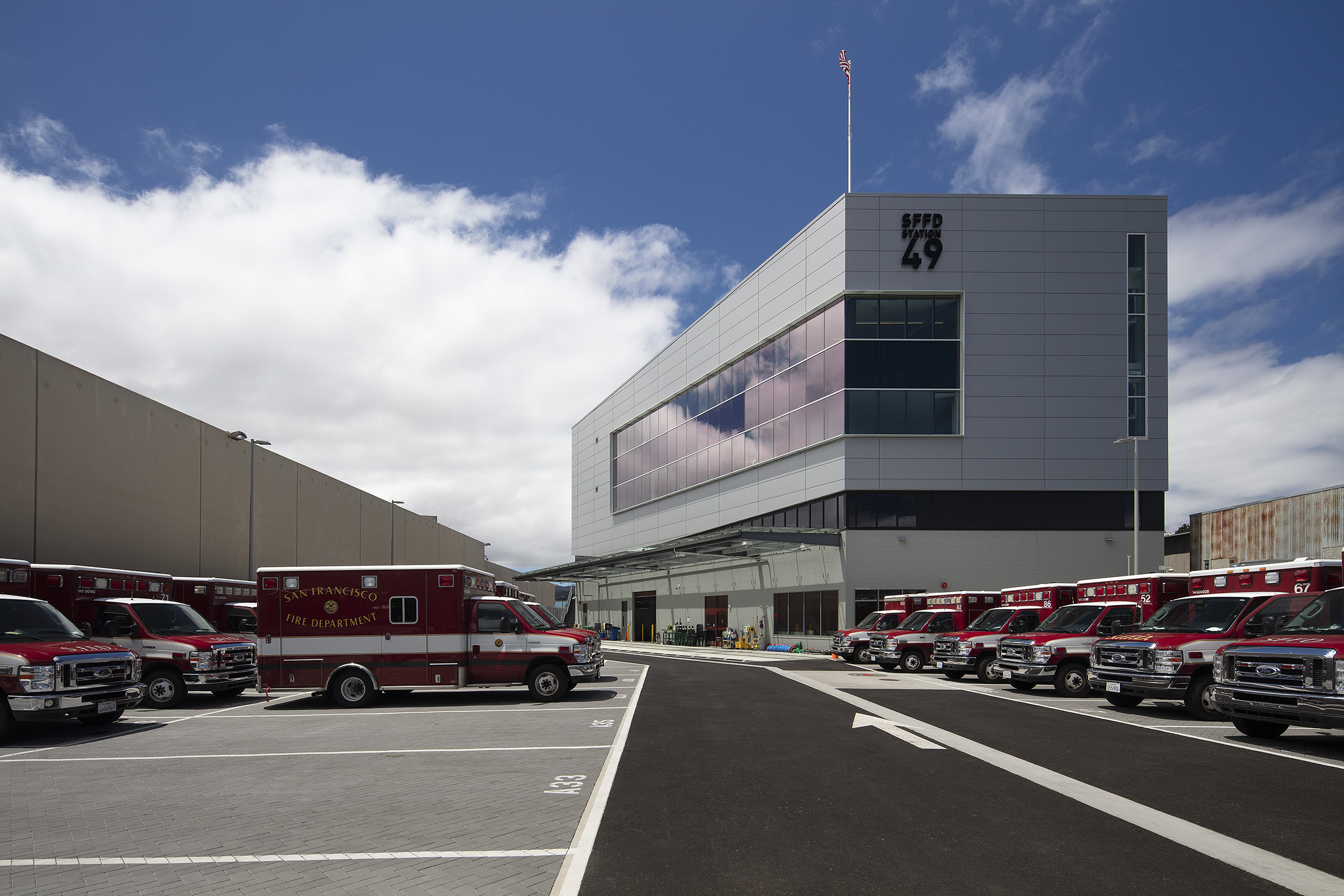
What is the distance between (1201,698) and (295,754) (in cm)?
1449

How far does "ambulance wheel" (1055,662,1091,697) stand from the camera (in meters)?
20.3

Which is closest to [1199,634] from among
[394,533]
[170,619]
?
[170,619]

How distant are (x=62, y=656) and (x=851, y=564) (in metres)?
32.9

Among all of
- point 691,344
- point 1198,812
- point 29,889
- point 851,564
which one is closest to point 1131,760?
point 1198,812

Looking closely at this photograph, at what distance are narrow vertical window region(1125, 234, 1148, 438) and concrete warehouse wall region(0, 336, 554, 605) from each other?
38436mm

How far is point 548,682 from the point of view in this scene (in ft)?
61.6

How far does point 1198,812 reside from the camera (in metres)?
8.37

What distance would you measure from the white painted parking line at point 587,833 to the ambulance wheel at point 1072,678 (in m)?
11.8

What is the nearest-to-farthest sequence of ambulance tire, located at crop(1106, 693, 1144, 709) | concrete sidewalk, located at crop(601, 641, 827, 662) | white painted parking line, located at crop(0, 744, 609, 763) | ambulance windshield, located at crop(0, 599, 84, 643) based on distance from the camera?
white painted parking line, located at crop(0, 744, 609, 763) → ambulance windshield, located at crop(0, 599, 84, 643) → ambulance tire, located at crop(1106, 693, 1144, 709) → concrete sidewalk, located at crop(601, 641, 827, 662)

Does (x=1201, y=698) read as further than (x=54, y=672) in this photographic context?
Yes

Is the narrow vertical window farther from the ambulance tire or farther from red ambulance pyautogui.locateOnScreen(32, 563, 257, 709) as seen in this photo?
red ambulance pyautogui.locateOnScreen(32, 563, 257, 709)

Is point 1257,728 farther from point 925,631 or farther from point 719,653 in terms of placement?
point 719,653

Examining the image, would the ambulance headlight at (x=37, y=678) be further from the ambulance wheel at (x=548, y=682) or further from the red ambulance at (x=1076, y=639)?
the red ambulance at (x=1076, y=639)

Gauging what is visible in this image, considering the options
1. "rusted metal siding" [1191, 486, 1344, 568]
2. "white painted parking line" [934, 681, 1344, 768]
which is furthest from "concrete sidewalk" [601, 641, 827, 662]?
"rusted metal siding" [1191, 486, 1344, 568]
